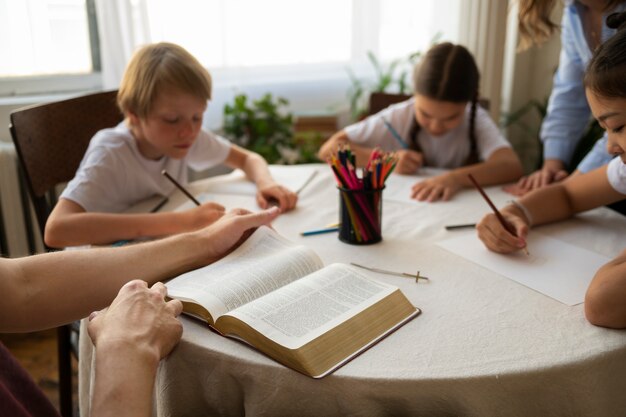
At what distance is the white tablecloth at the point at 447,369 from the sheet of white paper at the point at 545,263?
0.13ft

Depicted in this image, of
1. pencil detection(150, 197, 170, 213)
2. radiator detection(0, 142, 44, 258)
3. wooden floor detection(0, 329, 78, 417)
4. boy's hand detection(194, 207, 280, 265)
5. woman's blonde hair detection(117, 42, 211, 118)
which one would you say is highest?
woman's blonde hair detection(117, 42, 211, 118)

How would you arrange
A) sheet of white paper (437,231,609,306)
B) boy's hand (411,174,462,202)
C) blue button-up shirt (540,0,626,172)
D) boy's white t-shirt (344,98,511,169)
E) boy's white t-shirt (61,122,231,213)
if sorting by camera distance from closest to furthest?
sheet of white paper (437,231,609,306) < boy's white t-shirt (61,122,231,213) < boy's hand (411,174,462,202) < blue button-up shirt (540,0,626,172) < boy's white t-shirt (344,98,511,169)

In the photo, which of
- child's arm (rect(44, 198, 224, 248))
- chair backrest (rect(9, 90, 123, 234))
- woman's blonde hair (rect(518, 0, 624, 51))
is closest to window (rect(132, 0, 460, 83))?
chair backrest (rect(9, 90, 123, 234))

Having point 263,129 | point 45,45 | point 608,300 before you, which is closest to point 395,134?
point 263,129

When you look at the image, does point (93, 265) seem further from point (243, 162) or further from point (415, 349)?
point (243, 162)

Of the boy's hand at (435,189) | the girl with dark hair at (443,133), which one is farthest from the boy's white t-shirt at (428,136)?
the boy's hand at (435,189)

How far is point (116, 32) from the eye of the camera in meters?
2.29

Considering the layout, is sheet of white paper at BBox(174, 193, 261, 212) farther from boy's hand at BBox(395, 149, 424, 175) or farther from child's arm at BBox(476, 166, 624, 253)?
child's arm at BBox(476, 166, 624, 253)

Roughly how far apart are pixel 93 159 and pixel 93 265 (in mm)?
543

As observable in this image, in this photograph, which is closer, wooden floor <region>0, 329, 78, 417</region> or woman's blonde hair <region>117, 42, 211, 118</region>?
woman's blonde hair <region>117, 42, 211, 118</region>

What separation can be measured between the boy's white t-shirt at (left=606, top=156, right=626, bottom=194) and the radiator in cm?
200

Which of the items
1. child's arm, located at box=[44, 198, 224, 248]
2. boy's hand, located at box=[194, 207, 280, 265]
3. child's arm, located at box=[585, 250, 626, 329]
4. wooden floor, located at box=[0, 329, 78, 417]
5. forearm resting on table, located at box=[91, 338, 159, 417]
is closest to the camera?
forearm resting on table, located at box=[91, 338, 159, 417]

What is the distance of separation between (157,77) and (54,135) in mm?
381

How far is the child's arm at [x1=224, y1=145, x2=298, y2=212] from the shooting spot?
4.69ft
